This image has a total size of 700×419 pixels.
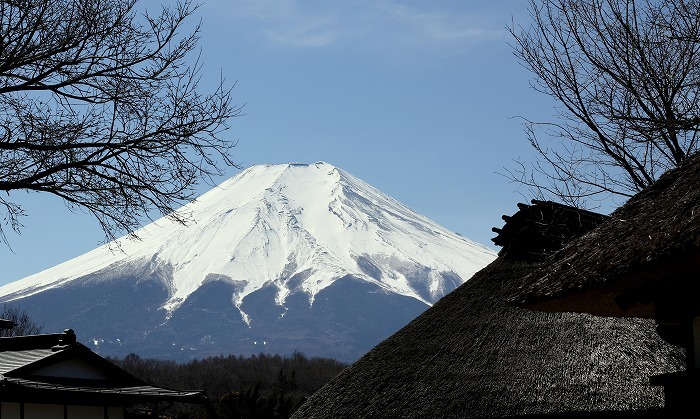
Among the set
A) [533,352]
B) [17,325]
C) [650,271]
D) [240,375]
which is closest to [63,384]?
[533,352]

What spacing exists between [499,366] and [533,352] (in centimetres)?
47

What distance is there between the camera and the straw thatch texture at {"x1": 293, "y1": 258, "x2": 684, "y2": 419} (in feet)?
43.1

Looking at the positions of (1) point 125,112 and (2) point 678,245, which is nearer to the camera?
(2) point 678,245

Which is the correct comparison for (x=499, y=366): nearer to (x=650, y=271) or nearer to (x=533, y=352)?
(x=533, y=352)

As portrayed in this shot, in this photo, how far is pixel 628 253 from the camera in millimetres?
6758

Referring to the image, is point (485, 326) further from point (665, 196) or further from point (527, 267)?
point (665, 196)

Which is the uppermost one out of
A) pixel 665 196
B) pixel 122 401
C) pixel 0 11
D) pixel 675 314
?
pixel 0 11

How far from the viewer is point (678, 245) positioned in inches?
246

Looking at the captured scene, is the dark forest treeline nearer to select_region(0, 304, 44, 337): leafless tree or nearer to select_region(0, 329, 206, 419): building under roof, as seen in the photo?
select_region(0, 304, 44, 337): leafless tree

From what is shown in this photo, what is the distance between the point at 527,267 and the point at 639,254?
9882 mm

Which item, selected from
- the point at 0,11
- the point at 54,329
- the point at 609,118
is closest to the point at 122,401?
the point at 609,118

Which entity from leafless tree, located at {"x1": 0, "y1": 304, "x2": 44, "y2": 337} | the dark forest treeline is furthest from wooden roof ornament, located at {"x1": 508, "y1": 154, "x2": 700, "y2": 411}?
the dark forest treeline

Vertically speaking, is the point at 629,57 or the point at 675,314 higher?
the point at 629,57

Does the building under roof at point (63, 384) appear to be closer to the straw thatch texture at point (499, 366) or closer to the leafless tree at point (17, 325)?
the straw thatch texture at point (499, 366)
